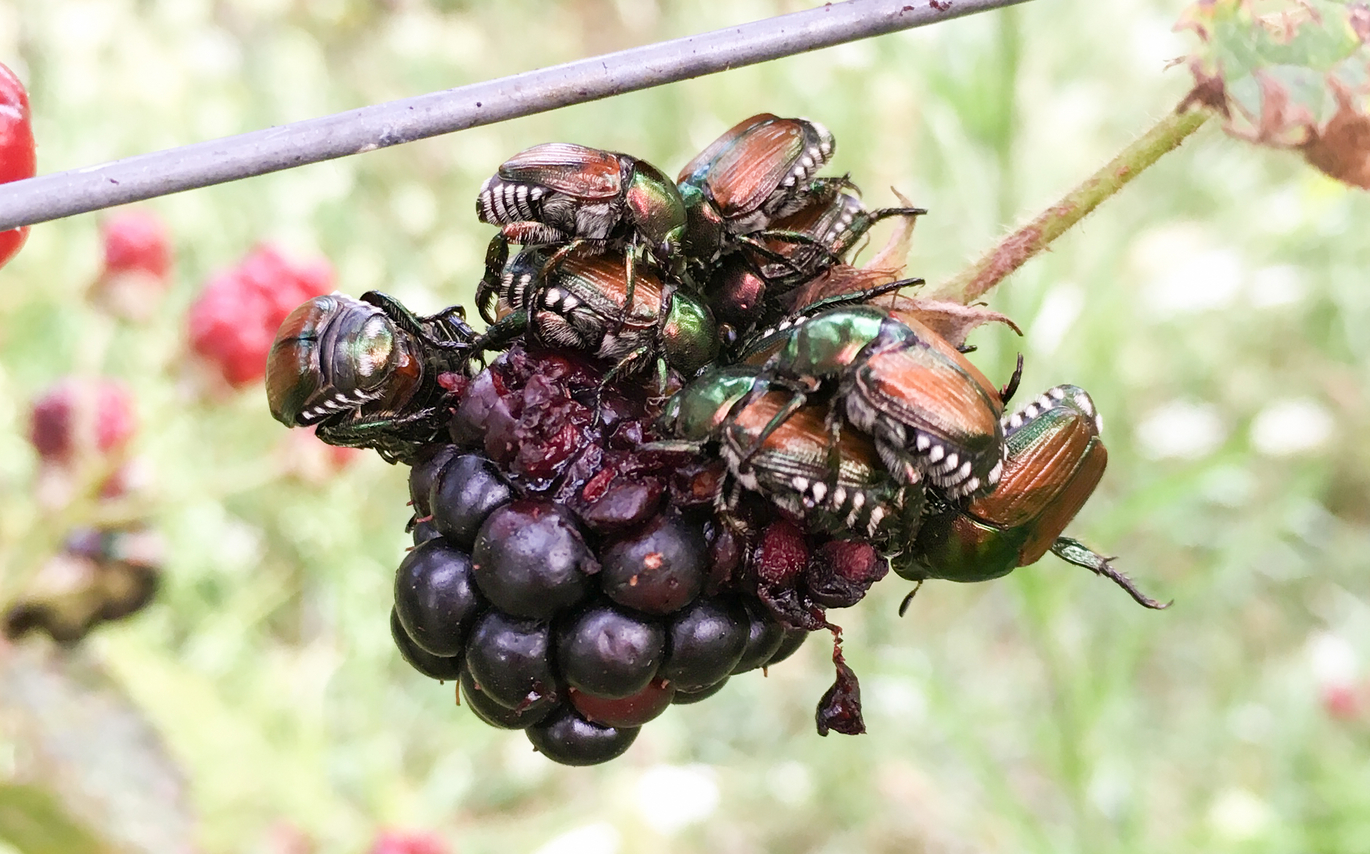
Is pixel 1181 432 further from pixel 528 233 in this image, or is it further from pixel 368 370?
pixel 368 370

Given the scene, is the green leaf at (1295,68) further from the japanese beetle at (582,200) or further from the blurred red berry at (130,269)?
the blurred red berry at (130,269)

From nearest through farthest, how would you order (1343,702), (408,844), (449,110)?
1. (449,110)
2. (408,844)
3. (1343,702)

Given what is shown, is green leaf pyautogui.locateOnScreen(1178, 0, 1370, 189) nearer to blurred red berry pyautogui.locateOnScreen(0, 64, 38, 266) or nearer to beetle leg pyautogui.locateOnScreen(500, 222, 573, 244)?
beetle leg pyautogui.locateOnScreen(500, 222, 573, 244)

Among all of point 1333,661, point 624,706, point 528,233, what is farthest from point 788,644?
point 1333,661

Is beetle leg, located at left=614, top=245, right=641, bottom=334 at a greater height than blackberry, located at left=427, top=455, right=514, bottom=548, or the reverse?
beetle leg, located at left=614, top=245, right=641, bottom=334

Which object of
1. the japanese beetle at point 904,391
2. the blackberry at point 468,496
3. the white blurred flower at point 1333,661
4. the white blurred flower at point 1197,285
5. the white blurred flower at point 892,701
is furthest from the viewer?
the white blurred flower at point 1197,285

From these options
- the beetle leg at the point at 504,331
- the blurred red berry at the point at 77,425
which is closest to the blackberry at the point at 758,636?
the beetle leg at the point at 504,331

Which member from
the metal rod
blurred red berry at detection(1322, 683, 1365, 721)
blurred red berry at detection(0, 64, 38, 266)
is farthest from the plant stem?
blurred red berry at detection(1322, 683, 1365, 721)
